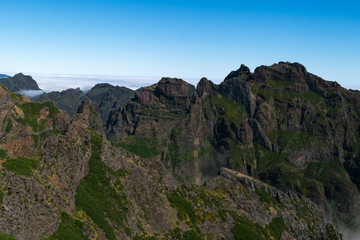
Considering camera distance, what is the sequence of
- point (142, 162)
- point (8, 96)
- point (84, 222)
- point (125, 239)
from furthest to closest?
1. point (8, 96)
2. point (142, 162)
3. point (125, 239)
4. point (84, 222)

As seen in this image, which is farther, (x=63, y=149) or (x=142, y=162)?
(x=142, y=162)

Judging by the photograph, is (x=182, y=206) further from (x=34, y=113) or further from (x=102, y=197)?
(x=34, y=113)

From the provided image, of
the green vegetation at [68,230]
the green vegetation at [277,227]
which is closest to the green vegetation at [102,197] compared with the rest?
the green vegetation at [68,230]

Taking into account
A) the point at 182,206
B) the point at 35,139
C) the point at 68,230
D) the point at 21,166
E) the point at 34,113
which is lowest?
the point at 182,206

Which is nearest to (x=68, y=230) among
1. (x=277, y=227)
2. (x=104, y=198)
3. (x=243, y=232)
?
(x=104, y=198)

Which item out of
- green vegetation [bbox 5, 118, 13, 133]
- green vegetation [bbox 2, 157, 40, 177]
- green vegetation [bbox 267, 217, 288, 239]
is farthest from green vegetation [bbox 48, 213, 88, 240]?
green vegetation [bbox 5, 118, 13, 133]

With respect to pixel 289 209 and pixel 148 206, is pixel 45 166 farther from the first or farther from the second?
pixel 289 209

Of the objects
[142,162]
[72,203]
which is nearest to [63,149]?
[72,203]
